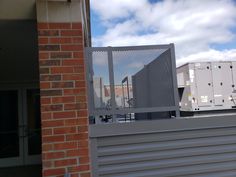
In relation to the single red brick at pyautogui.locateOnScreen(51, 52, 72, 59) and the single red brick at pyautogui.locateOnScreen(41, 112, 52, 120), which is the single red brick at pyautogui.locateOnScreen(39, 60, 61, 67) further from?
the single red brick at pyautogui.locateOnScreen(41, 112, 52, 120)

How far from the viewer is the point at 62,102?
2.62 metres

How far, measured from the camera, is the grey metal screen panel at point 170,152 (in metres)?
2.99

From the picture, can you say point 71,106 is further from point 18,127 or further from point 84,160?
point 18,127

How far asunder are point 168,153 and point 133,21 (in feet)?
28.7

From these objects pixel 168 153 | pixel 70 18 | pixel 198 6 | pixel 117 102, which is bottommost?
pixel 168 153

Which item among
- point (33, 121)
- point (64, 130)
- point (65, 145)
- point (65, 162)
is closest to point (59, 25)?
point (64, 130)

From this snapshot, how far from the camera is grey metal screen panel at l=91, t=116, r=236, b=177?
299cm

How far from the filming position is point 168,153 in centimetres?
311

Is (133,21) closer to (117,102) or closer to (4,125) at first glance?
(4,125)

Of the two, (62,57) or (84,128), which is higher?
(62,57)

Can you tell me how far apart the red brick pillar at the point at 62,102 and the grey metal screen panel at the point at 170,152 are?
0.37 m

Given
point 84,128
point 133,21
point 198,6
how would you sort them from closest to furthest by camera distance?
point 84,128 < point 198,6 < point 133,21

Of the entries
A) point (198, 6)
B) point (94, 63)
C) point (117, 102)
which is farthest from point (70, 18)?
point (198, 6)

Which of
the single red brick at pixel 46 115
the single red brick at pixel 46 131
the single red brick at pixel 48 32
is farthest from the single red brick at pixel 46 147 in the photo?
the single red brick at pixel 48 32
